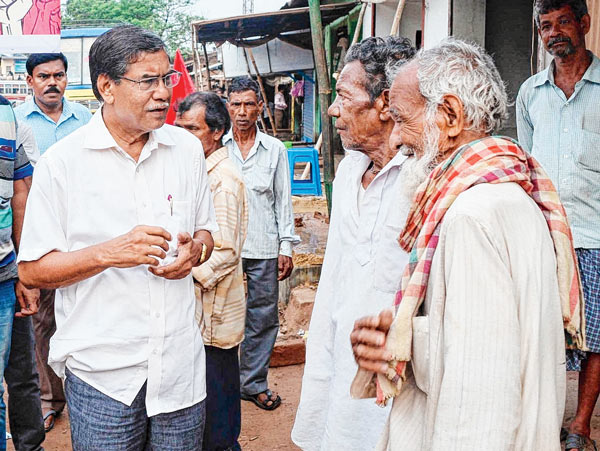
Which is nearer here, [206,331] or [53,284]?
[53,284]

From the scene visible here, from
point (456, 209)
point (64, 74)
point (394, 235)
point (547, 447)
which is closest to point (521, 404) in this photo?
point (547, 447)

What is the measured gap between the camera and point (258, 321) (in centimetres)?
446

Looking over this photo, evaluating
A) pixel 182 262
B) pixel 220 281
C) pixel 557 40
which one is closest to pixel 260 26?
pixel 557 40

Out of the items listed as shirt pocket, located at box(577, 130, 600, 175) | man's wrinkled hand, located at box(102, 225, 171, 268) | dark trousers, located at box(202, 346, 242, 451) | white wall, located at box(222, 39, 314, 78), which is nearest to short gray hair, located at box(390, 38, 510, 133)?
man's wrinkled hand, located at box(102, 225, 171, 268)

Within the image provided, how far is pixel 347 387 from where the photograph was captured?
212cm

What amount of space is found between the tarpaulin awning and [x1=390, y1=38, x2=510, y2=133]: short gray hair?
1003cm

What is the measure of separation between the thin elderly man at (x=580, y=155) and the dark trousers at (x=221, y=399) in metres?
1.70

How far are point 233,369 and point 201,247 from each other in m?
1.26

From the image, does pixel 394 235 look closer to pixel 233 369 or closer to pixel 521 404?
pixel 521 404

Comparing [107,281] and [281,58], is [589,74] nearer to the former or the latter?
[107,281]

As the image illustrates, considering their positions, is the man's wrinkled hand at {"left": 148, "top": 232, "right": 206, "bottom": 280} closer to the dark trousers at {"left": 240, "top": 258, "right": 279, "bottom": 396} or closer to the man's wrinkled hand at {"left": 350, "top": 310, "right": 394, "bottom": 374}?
the man's wrinkled hand at {"left": 350, "top": 310, "right": 394, "bottom": 374}

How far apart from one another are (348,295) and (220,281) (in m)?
1.08

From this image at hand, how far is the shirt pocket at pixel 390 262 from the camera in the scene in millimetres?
2049

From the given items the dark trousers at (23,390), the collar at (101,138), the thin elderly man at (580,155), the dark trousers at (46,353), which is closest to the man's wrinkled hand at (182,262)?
the collar at (101,138)
